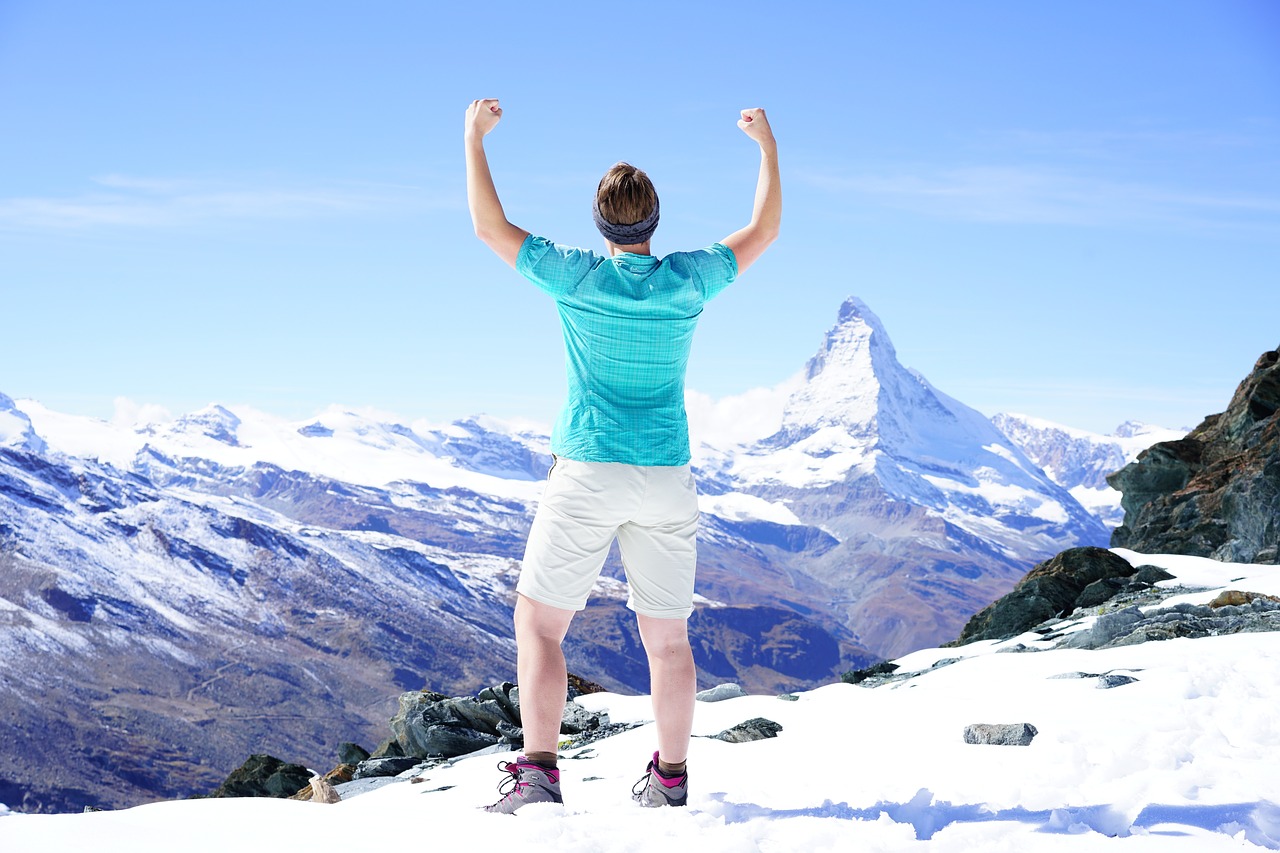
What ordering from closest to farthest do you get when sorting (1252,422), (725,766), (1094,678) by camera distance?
(725,766) < (1094,678) < (1252,422)

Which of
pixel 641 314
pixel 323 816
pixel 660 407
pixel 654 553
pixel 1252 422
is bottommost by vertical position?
pixel 323 816

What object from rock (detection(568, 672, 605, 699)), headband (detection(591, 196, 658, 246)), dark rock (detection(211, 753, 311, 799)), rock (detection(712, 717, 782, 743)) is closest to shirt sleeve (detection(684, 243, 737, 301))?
headband (detection(591, 196, 658, 246))

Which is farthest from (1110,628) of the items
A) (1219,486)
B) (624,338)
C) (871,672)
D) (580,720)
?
(1219,486)

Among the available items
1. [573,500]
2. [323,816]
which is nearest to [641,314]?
[573,500]

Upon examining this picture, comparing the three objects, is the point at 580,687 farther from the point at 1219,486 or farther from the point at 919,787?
the point at 1219,486

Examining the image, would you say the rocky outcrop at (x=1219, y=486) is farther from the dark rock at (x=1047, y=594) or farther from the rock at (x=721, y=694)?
the rock at (x=721, y=694)

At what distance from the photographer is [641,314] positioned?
5777mm

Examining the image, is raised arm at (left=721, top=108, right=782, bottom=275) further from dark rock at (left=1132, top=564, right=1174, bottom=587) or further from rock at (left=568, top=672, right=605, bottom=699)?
dark rock at (left=1132, top=564, right=1174, bottom=587)

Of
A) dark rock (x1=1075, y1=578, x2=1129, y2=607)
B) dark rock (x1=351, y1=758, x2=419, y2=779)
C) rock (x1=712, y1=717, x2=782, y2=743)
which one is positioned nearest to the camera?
rock (x1=712, y1=717, x2=782, y2=743)

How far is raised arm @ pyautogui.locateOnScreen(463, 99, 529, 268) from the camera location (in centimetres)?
588

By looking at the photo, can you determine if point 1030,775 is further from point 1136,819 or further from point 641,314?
point 641,314

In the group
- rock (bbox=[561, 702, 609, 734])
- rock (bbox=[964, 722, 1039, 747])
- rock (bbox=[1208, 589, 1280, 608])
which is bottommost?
rock (bbox=[964, 722, 1039, 747])

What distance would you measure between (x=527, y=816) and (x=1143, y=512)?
27079 mm

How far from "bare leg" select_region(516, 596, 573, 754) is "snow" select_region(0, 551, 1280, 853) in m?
0.48
